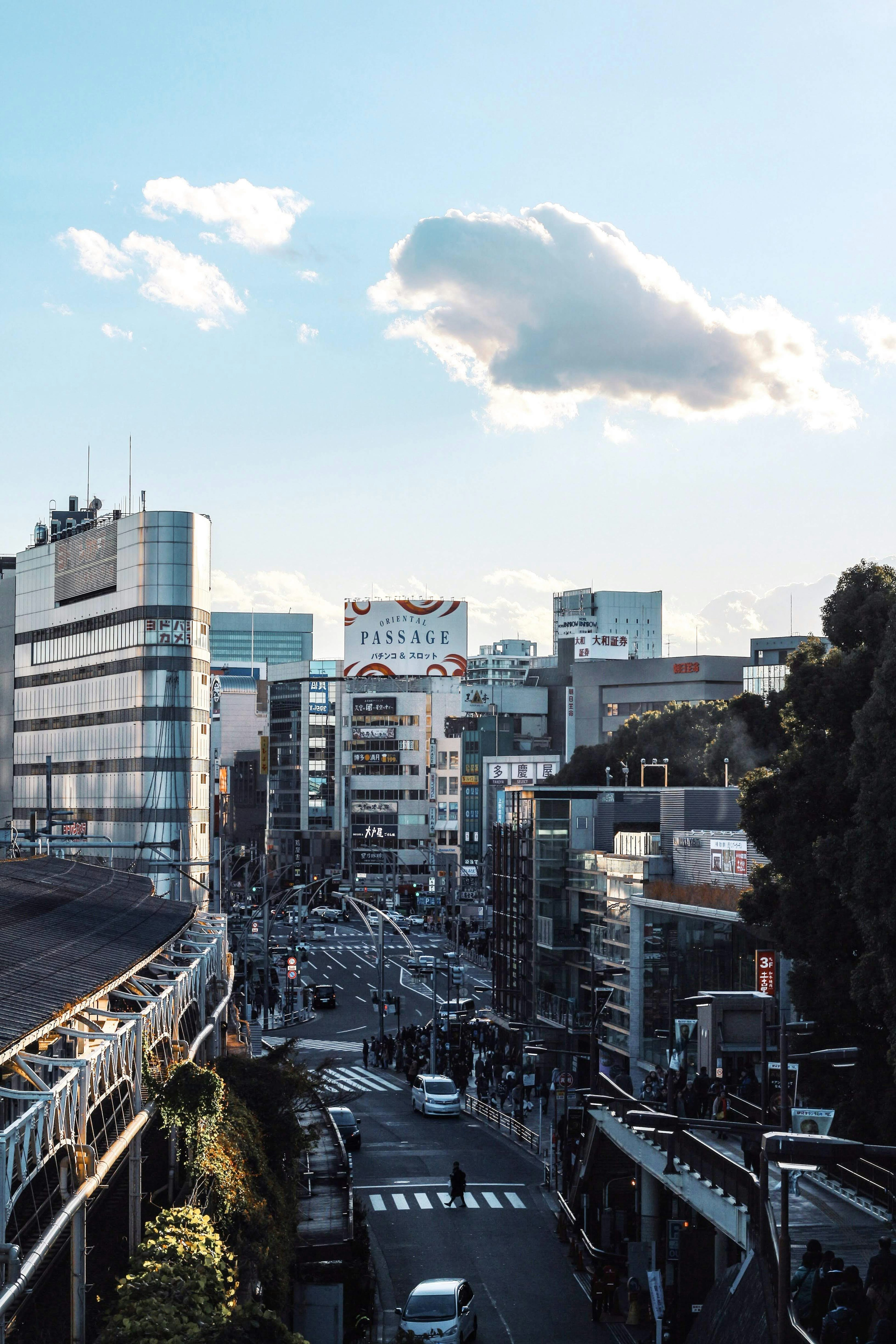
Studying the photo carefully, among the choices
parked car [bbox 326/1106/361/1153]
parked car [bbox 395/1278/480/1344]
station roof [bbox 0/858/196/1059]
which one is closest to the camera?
station roof [bbox 0/858/196/1059]

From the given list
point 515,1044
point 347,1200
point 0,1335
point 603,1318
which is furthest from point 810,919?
point 515,1044

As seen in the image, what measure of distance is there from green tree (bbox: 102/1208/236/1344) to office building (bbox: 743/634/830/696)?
144m

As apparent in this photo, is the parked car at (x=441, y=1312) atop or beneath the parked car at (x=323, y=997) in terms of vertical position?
atop

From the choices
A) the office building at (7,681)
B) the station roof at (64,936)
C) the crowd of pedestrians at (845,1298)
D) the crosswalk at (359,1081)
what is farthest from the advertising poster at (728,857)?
the office building at (7,681)

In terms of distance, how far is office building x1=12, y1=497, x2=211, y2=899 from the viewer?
9600cm

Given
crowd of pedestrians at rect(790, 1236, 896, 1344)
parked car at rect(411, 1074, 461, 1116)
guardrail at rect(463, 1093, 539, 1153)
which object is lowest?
guardrail at rect(463, 1093, 539, 1153)

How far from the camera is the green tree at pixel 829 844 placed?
28.6m

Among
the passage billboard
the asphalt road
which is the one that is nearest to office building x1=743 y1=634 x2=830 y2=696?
the passage billboard

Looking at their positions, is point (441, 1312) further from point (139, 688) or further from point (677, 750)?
point (139, 688)

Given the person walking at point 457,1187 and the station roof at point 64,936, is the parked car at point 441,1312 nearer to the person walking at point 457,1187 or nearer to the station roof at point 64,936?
the station roof at point 64,936

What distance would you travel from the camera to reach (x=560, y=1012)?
204ft

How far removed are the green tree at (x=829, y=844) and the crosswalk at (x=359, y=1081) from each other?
26.2m

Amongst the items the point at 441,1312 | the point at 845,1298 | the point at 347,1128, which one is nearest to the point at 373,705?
the point at 347,1128

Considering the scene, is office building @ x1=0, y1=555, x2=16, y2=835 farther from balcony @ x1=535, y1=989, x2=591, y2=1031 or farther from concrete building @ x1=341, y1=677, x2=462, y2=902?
balcony @ x1=535, y1=989, x2=591, y2=1031
